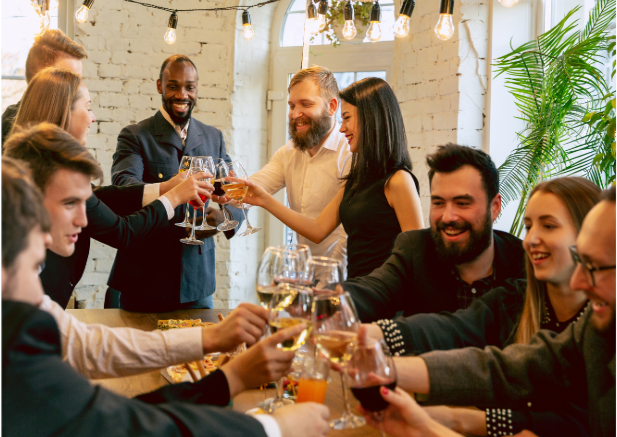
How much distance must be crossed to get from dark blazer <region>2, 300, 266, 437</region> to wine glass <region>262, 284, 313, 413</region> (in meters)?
0.26

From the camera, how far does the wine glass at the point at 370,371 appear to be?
102 cm

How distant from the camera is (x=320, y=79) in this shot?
2.83 m

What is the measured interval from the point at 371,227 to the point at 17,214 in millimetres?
1547

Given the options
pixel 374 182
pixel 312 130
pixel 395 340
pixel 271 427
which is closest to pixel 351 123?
pixel 374 182

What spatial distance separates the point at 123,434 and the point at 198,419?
114 millimetres

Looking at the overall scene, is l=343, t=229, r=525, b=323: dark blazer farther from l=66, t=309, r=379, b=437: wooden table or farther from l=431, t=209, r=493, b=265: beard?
l=66, t=309, r=379, b=437: wooden table

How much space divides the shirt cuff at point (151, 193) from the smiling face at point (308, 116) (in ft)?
2.40

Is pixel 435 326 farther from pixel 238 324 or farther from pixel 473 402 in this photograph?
pixel 238 324

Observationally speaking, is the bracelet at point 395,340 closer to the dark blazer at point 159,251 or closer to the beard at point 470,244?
the beard at point 470,244

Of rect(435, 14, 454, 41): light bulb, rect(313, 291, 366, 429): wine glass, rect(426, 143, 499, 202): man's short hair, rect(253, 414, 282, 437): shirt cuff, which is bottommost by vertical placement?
rect(253, 414, 282, 437): shirt cuff

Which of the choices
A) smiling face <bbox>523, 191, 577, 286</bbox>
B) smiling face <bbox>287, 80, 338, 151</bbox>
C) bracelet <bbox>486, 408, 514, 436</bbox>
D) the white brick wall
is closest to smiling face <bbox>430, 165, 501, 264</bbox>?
smiling face <bbox>523, 191, 577, 286</bbox>

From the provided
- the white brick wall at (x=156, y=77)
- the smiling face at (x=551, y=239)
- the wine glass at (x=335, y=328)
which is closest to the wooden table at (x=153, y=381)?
the wine glass at (x=335, y=328)

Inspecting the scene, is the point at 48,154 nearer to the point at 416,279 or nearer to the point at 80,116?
the point at 80,116

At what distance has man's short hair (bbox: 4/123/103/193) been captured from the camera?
4.72ft
